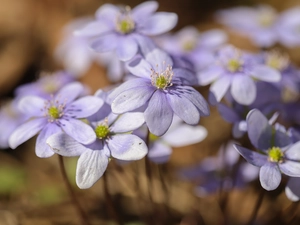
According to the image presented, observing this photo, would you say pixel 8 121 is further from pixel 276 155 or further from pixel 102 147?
pixel 276 155

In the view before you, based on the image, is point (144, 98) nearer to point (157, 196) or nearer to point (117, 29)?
point (117, 29)

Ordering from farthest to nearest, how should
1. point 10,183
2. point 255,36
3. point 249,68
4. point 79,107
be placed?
1. point 10,183
2. point 255,36
3. point 249,68
4. point 79,107

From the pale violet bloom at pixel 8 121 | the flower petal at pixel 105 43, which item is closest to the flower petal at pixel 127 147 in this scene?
the flower petal at pixel 105 43

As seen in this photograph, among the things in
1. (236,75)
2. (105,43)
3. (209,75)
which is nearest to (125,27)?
(105,43)

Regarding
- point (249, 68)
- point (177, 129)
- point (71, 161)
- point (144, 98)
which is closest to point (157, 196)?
point (71, 161)

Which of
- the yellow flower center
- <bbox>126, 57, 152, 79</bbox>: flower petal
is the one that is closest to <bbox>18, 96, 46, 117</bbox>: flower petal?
the yellow flower center

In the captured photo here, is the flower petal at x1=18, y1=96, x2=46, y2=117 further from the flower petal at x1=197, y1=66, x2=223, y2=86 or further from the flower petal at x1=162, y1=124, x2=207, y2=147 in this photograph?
the flower petal at x1=197, y1=66, x2=223, y2=86
